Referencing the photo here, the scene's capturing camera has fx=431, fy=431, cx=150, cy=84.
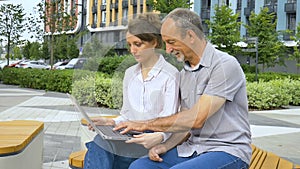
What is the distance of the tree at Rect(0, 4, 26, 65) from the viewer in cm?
2205

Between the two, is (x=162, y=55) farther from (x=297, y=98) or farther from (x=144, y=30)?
(x=297, y=98)

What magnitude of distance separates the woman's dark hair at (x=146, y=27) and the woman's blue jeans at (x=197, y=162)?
2.00 feet

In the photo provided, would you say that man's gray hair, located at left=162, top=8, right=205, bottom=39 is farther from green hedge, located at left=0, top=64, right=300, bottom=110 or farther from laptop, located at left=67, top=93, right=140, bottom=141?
laptop, located at left=67, top=93, right=140, bottom=141

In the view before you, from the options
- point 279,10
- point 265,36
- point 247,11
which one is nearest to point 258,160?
point 265,36

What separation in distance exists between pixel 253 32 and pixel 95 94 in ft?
86.4

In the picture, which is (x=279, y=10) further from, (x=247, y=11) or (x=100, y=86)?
(x=100, y=86)

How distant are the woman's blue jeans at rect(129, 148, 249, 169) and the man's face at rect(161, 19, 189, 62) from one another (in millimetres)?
529

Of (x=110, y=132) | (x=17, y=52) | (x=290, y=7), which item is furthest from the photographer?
(x=17, y=52)

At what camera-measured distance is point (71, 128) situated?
7.23 metres

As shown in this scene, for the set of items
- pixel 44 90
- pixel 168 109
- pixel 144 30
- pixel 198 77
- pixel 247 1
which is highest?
pixel 247 1

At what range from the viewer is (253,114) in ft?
36.4

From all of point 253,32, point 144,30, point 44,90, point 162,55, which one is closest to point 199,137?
point 162,55

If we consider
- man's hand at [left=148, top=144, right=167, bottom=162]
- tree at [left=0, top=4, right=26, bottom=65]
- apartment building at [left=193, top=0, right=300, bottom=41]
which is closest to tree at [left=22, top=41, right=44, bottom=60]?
apartment building at [left=193, top=0, right=300, bottom=41]

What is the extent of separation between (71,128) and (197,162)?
5419mm
